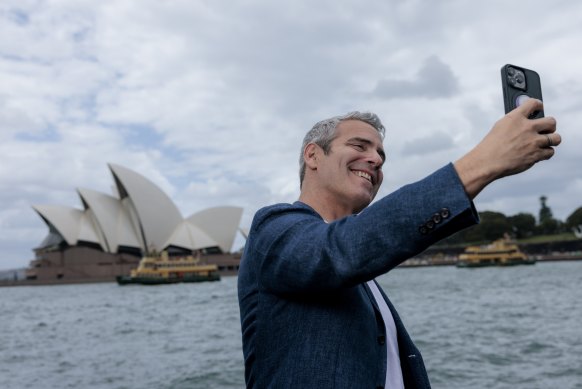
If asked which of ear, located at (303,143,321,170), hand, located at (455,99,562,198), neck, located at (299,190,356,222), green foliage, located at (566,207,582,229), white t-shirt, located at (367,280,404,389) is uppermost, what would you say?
green foliage, located at (566,207,582,229)

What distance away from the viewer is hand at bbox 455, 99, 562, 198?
664 mm

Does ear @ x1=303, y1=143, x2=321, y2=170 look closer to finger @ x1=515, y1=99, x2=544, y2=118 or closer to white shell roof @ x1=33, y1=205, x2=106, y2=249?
finger @ x1=515, y1=99, x2=544, y2=118

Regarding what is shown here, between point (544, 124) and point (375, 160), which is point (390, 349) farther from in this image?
point (544, 124)

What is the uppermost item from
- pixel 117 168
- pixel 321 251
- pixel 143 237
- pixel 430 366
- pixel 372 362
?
pixel 117 168

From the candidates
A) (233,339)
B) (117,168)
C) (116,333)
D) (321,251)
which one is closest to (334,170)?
(321,251)

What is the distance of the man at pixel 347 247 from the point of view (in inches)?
26.8

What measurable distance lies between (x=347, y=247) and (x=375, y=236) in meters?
0.04

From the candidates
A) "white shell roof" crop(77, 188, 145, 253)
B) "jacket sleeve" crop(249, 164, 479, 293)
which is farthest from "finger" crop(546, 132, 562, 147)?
"white shell roof" crop(77, 188, 145, 253)

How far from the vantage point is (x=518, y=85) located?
28.8 inches

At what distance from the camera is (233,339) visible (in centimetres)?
918

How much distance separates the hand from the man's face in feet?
0.82

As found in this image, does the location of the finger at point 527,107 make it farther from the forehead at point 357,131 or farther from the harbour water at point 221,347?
the harbour water at point 221,347

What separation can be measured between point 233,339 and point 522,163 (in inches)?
350

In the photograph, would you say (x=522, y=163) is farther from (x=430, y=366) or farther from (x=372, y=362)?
(x=430, y=366)
